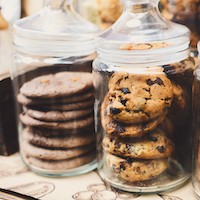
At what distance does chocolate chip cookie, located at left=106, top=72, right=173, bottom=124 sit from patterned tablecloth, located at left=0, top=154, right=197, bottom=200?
12cm

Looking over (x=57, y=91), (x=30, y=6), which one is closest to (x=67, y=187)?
→ (x=57, y=91)

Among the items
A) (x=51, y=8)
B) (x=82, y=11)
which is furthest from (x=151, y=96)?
(x=82, y=11)

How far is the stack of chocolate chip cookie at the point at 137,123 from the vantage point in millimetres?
568

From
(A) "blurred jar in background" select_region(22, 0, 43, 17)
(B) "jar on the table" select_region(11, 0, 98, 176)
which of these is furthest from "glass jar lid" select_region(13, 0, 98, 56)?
(A) "blurred jar in background" select_region(22, 0, 43, 17)

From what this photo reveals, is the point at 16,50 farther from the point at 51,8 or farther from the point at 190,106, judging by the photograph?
the point at 190,106

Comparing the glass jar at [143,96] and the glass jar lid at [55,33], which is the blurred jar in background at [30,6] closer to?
the glass jar lid at [55,33]

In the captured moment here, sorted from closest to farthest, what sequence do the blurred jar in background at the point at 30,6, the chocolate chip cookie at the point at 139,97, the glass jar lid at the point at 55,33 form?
the chocolate chip cookie at the point at 139,97 → the glass jar lid at the point at 55,33 → the blurred jar in background at the point at 30,6

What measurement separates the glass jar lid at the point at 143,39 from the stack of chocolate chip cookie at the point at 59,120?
83 millimetres

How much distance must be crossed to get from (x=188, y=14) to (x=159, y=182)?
260 millimetres

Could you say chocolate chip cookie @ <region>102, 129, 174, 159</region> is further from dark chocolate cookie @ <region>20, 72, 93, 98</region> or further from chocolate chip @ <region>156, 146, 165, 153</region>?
dark chocolate cookie @ <region>20, 72, 93, 98</region>

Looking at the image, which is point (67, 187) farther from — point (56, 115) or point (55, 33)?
point (55, 33)

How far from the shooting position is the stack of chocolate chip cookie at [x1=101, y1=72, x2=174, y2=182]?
1.86 ft

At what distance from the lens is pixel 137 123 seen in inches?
22.7

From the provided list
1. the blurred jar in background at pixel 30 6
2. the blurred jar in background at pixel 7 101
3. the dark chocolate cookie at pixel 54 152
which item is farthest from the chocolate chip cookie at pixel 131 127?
the blurred jar in background at pixel 30 6
